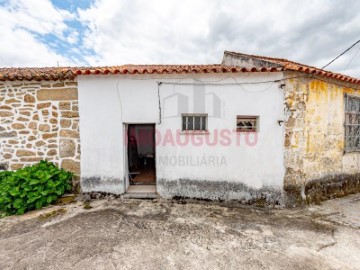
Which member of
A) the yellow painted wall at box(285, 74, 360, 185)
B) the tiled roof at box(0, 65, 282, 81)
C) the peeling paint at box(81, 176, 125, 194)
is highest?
the tiled roof at box(0, 65, 282, 81)

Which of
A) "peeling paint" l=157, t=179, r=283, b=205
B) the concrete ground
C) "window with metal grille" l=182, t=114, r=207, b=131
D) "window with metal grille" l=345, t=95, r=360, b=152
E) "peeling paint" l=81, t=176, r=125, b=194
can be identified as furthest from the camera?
"window with metal grille" l=345, t=95, r=360, b=152

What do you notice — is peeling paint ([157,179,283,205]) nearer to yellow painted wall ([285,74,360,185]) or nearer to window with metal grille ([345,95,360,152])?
yellow painted wall ([285,74,360,185])

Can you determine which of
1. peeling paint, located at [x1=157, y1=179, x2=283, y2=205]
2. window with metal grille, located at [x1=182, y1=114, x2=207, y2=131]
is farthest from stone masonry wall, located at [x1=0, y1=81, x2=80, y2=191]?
window with metal grille, located at [x1=182, y1=114, x2=207, y2=131]

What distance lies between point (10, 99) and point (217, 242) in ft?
21.6

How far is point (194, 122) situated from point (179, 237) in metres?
2.93

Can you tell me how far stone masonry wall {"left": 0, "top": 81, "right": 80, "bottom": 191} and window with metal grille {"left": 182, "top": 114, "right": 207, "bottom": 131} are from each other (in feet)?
10.1

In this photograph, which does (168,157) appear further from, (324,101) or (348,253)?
(324,101)

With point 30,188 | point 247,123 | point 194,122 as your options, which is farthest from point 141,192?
point 247,123

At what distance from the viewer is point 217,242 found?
3621mm

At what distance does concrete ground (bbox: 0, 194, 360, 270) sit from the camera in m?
3.12

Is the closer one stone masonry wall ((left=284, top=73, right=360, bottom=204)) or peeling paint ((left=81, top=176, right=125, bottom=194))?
stone masonry wall ((left=284, top=73, right=360, bottom=204))

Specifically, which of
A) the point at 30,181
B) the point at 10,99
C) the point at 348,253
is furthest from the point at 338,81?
the point at 10,99

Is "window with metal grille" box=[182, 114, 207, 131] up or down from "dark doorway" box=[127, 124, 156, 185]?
up

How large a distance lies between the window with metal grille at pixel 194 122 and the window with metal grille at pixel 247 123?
95 cm
